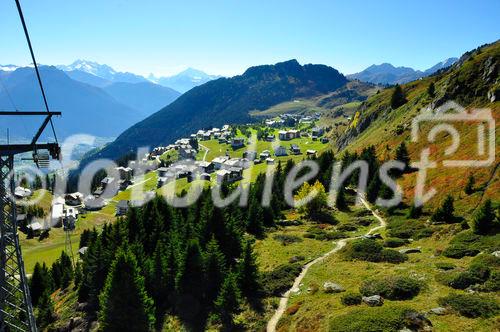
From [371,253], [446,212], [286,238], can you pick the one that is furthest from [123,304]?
A: [446,212]

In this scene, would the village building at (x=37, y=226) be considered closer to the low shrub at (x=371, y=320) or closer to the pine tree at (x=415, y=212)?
the pine tree at (x=415, y=212)

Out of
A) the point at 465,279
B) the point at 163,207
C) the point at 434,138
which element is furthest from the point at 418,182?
the point at 163,207

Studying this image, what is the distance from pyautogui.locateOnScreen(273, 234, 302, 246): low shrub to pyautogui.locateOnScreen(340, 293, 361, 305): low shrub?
90.6 feet

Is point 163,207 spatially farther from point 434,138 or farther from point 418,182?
point 434,138

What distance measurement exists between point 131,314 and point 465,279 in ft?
111

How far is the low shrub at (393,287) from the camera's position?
117ft

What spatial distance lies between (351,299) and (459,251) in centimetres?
1806

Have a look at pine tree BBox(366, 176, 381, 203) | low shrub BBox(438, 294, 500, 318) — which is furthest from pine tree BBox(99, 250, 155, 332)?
pine tree BBox(366, 176, 381, 203)

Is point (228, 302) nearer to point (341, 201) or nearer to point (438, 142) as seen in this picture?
point (341, 201)

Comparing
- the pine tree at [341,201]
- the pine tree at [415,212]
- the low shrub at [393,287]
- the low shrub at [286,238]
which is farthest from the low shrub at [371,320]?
the pine tree at [341,201]

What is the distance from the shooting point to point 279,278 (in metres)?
47.4

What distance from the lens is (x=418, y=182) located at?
263 ft

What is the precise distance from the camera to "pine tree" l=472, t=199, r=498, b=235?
157 ft

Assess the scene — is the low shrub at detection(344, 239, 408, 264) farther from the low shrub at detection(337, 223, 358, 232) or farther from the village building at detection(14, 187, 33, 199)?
the village building at detection(14, 187, 33, 199)
